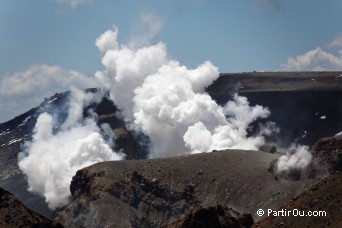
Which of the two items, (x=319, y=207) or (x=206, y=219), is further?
(x=206, y=219)

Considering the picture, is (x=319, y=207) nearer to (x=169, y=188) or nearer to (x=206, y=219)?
(x=206, y=219)

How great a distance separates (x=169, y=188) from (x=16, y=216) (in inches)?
2095

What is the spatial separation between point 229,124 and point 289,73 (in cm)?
5190

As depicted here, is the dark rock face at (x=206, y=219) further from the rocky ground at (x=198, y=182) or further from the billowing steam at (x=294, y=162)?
the billowing steam at (x=294, y=162)

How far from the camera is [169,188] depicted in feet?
343

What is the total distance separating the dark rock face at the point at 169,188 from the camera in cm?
9369

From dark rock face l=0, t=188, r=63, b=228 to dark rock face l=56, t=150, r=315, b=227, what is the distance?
37652 millimetres

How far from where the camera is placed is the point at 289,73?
198 m

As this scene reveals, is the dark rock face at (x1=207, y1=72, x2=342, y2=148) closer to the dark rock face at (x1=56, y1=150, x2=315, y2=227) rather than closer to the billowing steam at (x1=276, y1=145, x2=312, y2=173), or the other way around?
the dark rock face at (x1=56, y1=150, x2=315, y2=227)

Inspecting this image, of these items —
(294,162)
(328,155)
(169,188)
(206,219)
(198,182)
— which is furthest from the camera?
(169,188)

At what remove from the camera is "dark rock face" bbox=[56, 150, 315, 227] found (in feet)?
307

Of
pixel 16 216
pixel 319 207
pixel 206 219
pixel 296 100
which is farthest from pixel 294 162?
pixel 296 100

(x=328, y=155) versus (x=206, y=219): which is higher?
(x=328, y=155)


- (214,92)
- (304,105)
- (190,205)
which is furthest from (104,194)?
(214,92)
